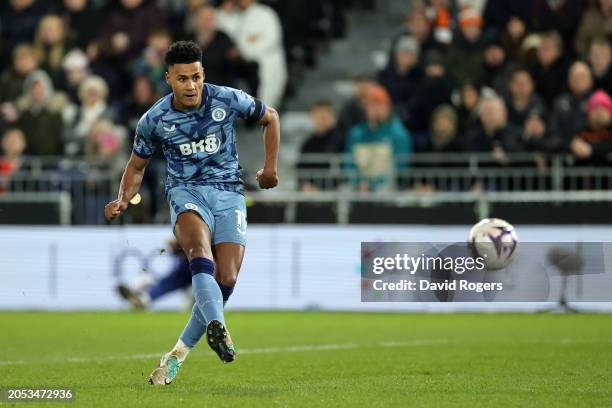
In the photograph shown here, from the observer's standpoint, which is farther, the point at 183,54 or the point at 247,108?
the point at 247,108

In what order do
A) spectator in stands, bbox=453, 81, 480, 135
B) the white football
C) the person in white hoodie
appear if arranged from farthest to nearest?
1. the person in white hoodie
2. spectator in stands, bbox=453, 81, 480, 135
3. the white football

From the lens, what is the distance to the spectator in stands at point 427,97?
1975 cm

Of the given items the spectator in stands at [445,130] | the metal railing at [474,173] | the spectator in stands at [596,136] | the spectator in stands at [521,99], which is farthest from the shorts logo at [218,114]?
the spectator in stands at [445,130]

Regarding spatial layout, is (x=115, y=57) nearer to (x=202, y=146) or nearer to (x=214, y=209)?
(x=202, y=146)

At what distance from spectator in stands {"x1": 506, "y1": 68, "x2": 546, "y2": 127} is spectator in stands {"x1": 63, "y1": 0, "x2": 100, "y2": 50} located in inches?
320

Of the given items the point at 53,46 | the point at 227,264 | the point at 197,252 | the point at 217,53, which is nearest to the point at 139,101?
the point at 217,53

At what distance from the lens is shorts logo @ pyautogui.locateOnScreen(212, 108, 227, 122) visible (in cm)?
963

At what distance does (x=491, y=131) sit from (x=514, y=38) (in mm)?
1733

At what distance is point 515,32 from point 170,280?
602cm

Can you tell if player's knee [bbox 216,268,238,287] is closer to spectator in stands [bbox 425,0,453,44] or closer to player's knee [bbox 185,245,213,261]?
player's knee [bbox 185,245,213,261]

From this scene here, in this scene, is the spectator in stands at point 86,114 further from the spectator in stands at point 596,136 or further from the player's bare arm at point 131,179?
the player's bare arm at point 131,179

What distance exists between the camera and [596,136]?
58.8ft

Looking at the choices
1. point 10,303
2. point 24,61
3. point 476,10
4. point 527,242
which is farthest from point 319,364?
point 24,61

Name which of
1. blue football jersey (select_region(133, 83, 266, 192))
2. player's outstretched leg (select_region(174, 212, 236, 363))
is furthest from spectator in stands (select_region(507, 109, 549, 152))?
player's outstretched leg (select_region(174, 212, 236, 363))
